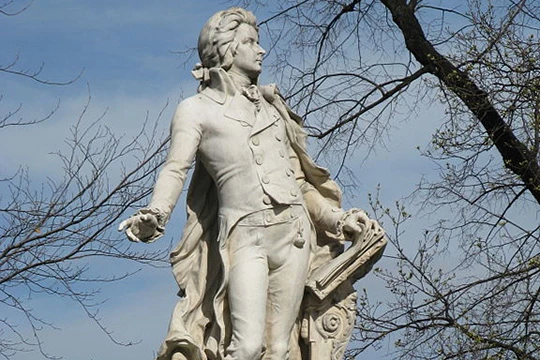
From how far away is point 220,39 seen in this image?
11094 millimetres

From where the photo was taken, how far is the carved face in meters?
11.1

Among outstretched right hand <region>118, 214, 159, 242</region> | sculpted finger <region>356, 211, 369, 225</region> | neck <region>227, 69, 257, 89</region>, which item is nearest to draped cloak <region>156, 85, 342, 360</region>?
neck <region>227, 69, 257, 89</region>

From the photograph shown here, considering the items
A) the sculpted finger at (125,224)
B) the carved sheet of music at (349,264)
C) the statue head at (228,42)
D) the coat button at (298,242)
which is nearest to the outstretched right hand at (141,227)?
the sculpted finger at (125,224)

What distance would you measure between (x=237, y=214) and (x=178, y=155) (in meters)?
0.48

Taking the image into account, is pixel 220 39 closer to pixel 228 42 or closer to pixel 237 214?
pixel 228 42

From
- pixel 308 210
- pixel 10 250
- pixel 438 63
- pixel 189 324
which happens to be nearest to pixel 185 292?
pixel 189 324

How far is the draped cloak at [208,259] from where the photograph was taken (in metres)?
10.6

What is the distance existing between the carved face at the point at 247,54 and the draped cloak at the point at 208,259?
181 millimetres

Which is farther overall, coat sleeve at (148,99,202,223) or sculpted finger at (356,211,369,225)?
sculpted finger at (356,211,369,225)

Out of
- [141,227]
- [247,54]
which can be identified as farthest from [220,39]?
[141,227]

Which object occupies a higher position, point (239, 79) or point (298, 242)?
point (239, 79)

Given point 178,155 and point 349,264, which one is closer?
point 178,155

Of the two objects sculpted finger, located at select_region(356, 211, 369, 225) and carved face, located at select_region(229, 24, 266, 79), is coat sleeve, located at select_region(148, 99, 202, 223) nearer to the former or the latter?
carved face, located at select_region(229, 24, 266, 79)

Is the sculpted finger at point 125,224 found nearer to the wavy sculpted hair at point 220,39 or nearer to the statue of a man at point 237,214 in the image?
the statue of a man at point 237,214
